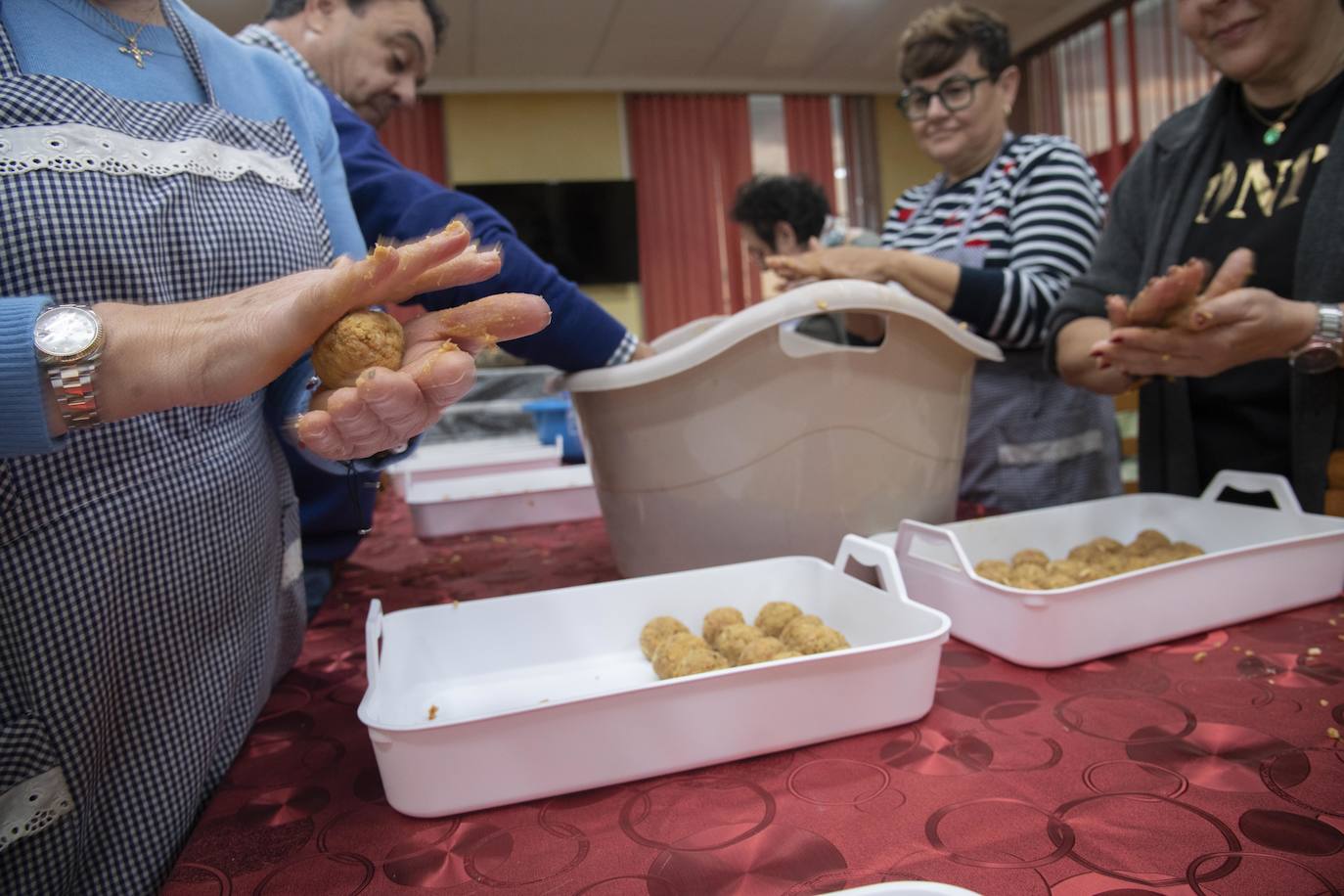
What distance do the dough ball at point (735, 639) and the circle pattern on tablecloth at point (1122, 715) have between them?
224 millimetres

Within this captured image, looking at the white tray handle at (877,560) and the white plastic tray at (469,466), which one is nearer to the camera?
the white tray handle at (877,560)

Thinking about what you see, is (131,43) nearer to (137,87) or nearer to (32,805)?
(137,87)

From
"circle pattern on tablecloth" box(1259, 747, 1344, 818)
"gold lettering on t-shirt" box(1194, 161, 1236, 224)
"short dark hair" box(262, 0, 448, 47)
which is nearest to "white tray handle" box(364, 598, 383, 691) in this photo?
"circle pattern on tablecloth" box(1259, 747, 1344, 818)

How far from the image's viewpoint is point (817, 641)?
2.08 ft

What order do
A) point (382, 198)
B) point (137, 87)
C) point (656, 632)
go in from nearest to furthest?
point (137, 87), point (656, 632), point (382, 198)

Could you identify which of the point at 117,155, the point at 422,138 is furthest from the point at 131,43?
the point at 422,138

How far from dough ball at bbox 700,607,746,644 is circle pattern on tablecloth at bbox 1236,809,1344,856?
379 millimetres

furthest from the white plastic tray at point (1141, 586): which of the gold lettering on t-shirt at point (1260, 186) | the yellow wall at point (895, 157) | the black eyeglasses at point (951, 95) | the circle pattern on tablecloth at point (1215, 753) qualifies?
the yellow wall at point (895, 157)

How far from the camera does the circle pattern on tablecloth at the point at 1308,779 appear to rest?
46 centimetres

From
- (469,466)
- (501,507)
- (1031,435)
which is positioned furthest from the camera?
(469,466)

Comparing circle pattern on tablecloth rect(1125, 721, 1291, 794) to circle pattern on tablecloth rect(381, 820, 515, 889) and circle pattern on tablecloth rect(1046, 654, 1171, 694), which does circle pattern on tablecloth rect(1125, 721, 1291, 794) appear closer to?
circle pattern on tablecloth rect(1046, 654, 1171, 694)

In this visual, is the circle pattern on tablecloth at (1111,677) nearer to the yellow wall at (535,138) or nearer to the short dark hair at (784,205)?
the short dark hair at (784,205)

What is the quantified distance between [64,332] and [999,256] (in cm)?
117

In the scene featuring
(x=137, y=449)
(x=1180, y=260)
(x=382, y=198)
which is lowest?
(x=137, y=449)
